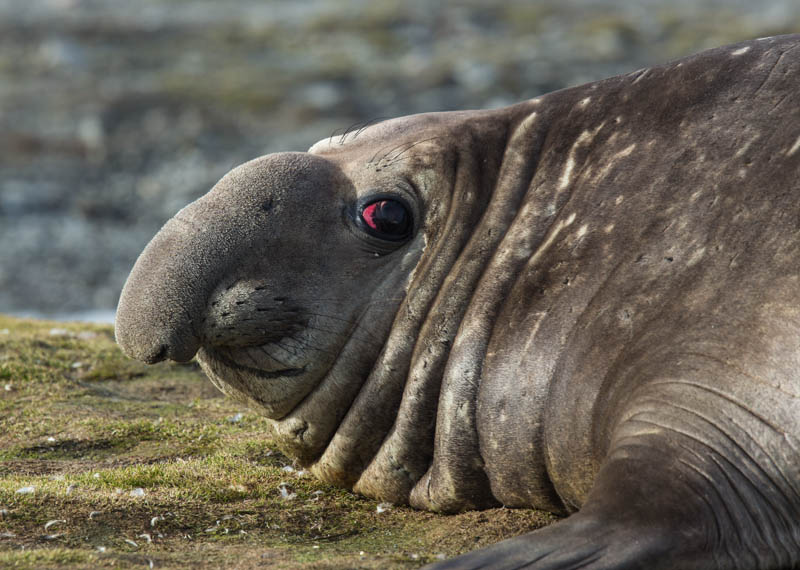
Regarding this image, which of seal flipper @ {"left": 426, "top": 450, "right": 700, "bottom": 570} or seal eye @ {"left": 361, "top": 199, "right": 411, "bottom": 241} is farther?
seal eye @ {"left": 361, "top": 199, "right": 411, "bottom": 241}

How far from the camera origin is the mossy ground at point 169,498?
3.92 m

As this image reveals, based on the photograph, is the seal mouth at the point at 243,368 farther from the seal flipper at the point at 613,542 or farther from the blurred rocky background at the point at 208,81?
the blurred rocky background at the point at 208,81

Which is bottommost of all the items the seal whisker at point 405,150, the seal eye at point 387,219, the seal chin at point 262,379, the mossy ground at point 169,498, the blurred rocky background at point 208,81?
the mossy ground at point 169,498

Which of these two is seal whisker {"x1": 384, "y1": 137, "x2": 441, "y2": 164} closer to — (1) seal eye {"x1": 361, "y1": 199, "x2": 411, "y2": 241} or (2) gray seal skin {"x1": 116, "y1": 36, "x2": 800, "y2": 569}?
(2) gray seal skin {"x1": 116, "y1": 36, "x2": 800, "y2": 569}

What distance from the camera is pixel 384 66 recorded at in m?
32.1

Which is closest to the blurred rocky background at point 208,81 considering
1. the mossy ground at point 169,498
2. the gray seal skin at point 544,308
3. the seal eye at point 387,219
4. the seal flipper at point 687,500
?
the mossy ground at point 169,498

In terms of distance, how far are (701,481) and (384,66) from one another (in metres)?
29.5

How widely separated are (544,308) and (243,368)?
1.43m

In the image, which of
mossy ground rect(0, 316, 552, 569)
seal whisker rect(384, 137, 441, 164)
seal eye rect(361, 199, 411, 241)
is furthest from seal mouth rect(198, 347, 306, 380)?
seal whisker rect(384, 137, 441, 164)

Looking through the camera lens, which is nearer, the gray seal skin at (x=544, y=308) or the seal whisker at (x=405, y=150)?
the gray seal skin at (x=544, y=308)

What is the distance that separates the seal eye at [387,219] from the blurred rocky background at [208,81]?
11.3 m

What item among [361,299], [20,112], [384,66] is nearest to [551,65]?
[384,66]

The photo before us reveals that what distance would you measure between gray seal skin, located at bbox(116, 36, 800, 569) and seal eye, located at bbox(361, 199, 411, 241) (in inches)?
0.7

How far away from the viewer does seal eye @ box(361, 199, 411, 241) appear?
189 inches
